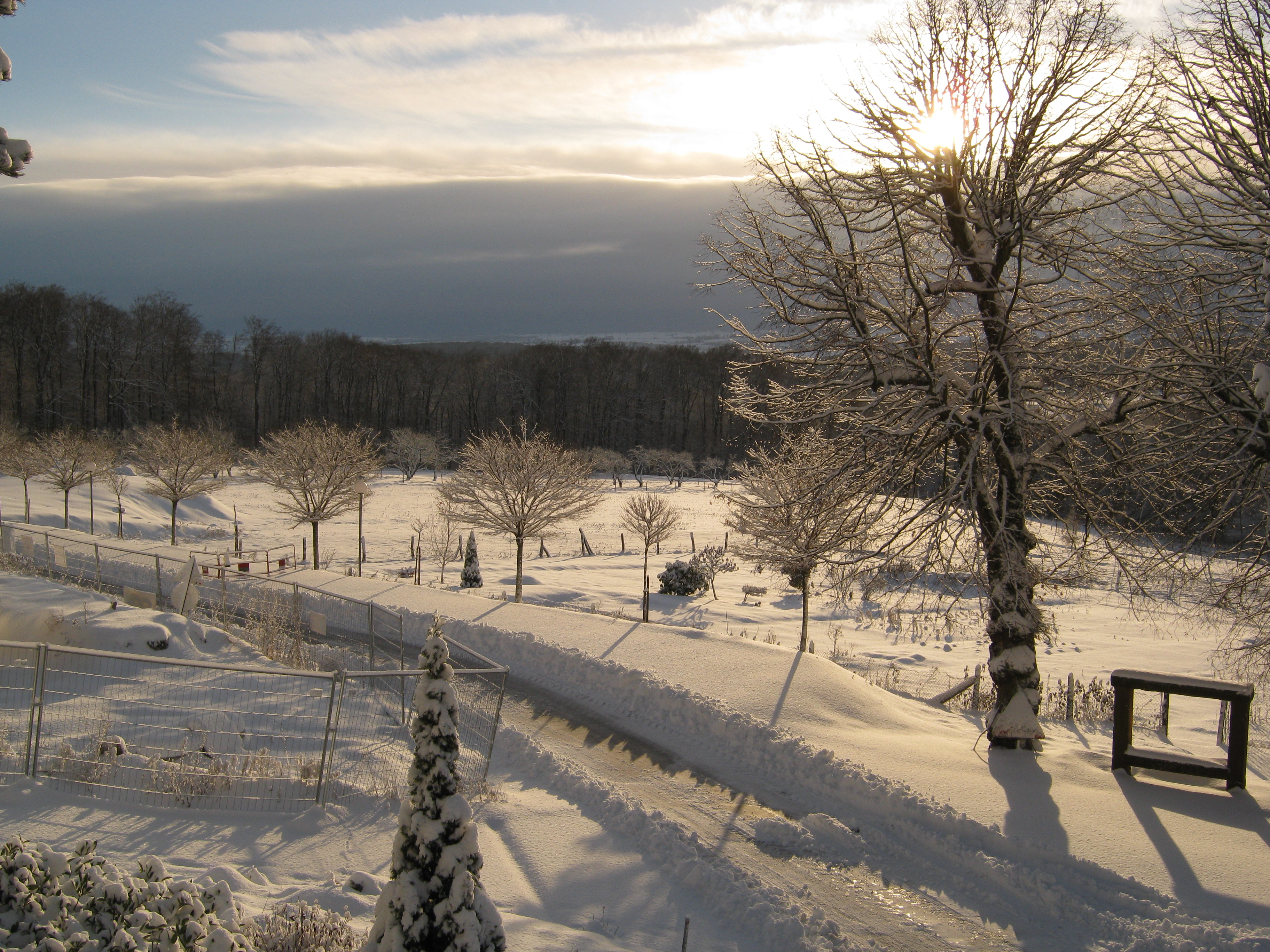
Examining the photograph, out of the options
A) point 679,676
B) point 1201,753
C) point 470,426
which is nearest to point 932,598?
point 1201,753

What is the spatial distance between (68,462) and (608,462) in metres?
49.1

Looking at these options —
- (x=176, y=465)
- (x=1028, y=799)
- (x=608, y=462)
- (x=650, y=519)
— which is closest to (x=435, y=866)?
(x=1028, y=799)

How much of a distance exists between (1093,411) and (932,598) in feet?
82.5

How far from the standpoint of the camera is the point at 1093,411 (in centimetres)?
862

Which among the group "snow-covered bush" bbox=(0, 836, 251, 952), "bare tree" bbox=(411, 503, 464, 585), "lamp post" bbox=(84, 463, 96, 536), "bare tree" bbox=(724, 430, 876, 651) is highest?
Answer: "bare tree" bbox=(724, 430, 876, 651)

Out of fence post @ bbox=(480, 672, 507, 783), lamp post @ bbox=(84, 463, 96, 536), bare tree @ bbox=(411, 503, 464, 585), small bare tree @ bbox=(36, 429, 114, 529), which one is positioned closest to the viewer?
fence post @ bbox=(480, 672, 507, 783)

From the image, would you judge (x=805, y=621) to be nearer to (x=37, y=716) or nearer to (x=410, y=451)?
(x=37, y=716)

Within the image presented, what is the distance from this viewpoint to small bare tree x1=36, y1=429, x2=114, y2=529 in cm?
3600

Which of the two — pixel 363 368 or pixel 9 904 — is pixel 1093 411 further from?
pixel 363 368

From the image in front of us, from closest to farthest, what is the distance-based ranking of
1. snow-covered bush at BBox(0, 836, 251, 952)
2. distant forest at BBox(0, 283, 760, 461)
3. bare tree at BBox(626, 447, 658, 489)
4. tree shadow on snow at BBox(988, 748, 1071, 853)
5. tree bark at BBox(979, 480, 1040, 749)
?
snow-covered bush at BBox(0, 836, 251, 952), tree shadow on snow at BBox(988, 748, 1071, 853), tree bark at BBox(979, 480, 1040, 749), distant forest at BBox(0, 283, 760, 461), bare tree at BBox(626, 447, 658, 489)

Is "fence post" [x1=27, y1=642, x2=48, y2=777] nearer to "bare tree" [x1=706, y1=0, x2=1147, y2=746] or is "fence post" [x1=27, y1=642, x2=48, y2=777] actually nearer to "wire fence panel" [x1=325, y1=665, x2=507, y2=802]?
"wire fence panel" [x1=325, y1=665, x2=507, y2=802]

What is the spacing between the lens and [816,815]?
24.8ft

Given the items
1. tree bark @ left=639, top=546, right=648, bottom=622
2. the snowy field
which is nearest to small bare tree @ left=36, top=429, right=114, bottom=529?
tree bark @ left=639, top=546, right=648, bottom=622

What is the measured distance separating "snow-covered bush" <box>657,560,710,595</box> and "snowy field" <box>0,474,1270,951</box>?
11.9 metres
